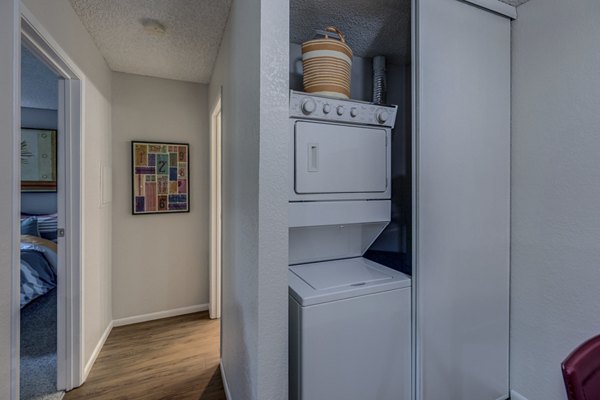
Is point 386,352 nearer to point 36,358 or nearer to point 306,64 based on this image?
point 306,64

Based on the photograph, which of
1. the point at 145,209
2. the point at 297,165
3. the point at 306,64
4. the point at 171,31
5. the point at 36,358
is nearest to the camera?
the point at 297,165

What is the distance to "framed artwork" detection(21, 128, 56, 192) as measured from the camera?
3.57 metres

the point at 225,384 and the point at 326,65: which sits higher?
the point at 326,65

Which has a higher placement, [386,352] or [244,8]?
[244,8]

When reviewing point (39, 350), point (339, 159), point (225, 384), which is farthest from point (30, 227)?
point (339, 159)

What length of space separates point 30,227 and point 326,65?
13.8 ft

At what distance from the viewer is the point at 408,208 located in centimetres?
145

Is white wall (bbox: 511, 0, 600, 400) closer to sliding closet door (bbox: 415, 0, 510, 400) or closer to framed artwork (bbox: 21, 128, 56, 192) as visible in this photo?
sliding closet door (bbox: 415, 0, 510, 400)

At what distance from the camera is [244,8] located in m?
1.36

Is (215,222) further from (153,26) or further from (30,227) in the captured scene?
(30,227)

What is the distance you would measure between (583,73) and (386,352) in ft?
5.38

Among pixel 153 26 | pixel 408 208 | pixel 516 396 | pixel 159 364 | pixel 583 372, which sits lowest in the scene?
pixel 159 364

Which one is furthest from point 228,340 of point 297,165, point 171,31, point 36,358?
point 171,31

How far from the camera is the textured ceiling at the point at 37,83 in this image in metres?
2.55
